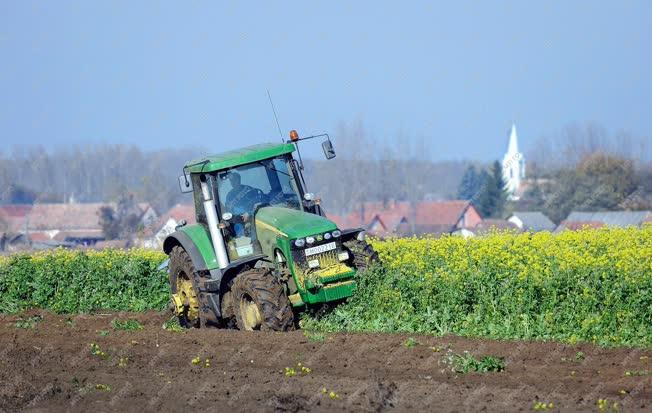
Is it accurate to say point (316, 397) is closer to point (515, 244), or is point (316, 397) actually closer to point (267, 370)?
point (267, 370)

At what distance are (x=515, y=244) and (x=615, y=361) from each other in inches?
240

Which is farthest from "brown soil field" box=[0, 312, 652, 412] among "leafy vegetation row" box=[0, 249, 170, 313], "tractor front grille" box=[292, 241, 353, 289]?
"leafy vegetation row" box=[0, 249, 170, 313]

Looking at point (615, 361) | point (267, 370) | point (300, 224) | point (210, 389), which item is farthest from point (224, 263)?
point (615, 361)

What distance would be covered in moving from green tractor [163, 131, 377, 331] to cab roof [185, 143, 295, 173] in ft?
0.05

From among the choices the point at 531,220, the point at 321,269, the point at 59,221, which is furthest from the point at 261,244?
the point at 59,221

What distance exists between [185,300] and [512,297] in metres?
5.23

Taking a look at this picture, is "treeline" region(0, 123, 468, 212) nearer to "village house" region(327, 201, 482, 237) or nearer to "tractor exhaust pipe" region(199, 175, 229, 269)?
"village house" region(327, 201, 482, 237)

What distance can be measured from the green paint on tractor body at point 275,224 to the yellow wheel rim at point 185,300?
3.31ft

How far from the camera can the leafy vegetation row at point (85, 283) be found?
64.7 ft

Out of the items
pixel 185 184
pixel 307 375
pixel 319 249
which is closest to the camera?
pixel 307 375

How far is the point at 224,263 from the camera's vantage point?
14430 mm

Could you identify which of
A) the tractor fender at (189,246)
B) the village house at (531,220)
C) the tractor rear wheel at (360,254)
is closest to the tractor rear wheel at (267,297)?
the tractor fender at (189,246)

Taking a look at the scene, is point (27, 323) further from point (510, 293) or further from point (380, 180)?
point (380, 180)

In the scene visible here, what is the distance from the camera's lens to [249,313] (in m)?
14.0
